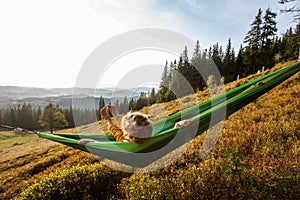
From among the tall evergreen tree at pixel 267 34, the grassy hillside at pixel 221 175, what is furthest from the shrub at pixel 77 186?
the tall evergreen tree at pixel 267 34

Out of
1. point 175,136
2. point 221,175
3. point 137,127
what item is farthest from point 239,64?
point 137,127

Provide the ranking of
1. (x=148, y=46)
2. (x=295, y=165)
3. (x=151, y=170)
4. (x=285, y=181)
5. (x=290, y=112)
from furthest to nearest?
1. (x=290, y=112)
2. (x=148, y=46)
3. (x=151, y=170)
4. (x=295, y=165)
5. (x=285, y=181)

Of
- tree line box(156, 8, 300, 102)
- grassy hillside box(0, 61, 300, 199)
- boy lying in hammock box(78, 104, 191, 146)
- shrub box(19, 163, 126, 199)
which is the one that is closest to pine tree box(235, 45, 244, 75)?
tree line box(156, 8, 300, 102)

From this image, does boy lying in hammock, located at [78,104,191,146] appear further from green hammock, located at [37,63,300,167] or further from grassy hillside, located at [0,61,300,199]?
grassy hillside, located at [0,61,300,199]

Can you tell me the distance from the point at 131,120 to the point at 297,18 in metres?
7.03

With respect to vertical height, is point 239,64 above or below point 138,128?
above

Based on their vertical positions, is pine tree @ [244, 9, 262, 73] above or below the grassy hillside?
above

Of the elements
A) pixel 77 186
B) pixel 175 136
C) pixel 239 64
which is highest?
pixel 239 64

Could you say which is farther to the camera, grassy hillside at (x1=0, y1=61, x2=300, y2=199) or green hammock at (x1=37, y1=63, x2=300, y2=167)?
green hammock at (x1=37, y1=63, x2=300, y2=167)

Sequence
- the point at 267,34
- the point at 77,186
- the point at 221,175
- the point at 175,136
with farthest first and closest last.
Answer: the point at 267,34 → the point at 77,186 → the point at 221,175 → the point at 175,136

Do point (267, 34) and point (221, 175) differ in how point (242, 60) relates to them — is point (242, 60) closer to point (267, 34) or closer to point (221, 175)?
point (267, 34)

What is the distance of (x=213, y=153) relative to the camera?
3084mm

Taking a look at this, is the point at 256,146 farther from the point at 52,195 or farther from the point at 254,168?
the point at 52,195

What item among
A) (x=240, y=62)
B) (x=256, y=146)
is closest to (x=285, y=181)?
(x=256, y=146)
